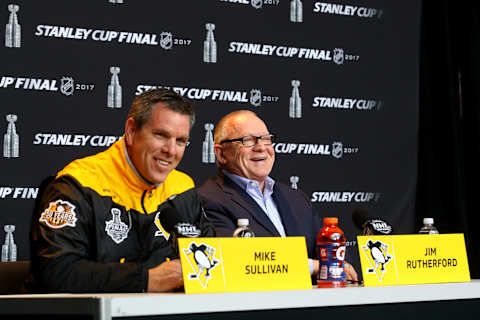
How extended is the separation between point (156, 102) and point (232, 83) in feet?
4.93

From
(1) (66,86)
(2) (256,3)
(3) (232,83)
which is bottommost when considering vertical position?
(1) (66,86)

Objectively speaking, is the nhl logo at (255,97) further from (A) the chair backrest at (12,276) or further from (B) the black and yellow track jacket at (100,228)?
(A) the chair backrest at (12,276)

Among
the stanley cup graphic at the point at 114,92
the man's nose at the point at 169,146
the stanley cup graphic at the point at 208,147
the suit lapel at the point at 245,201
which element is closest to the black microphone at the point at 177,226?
the man's nose at the point at 169,146

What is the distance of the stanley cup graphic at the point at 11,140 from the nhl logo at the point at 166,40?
0.86 meters

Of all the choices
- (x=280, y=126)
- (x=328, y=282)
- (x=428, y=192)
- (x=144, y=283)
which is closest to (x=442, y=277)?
(x=328, y=282)

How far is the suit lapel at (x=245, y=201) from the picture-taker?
3.26m

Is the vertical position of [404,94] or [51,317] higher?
[404,94]

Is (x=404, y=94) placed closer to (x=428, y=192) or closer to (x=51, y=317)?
(x=428, y=192)

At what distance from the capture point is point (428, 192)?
15.2 ft

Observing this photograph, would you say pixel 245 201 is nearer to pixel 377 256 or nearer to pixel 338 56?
pixel 377 256

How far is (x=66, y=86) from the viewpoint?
3.71 meters

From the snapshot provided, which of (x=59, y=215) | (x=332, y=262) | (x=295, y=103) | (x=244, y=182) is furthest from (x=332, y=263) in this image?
(x=295, y=103)

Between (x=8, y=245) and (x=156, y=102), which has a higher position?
(x=156, y=102)

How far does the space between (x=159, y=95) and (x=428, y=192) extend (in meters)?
2.43
